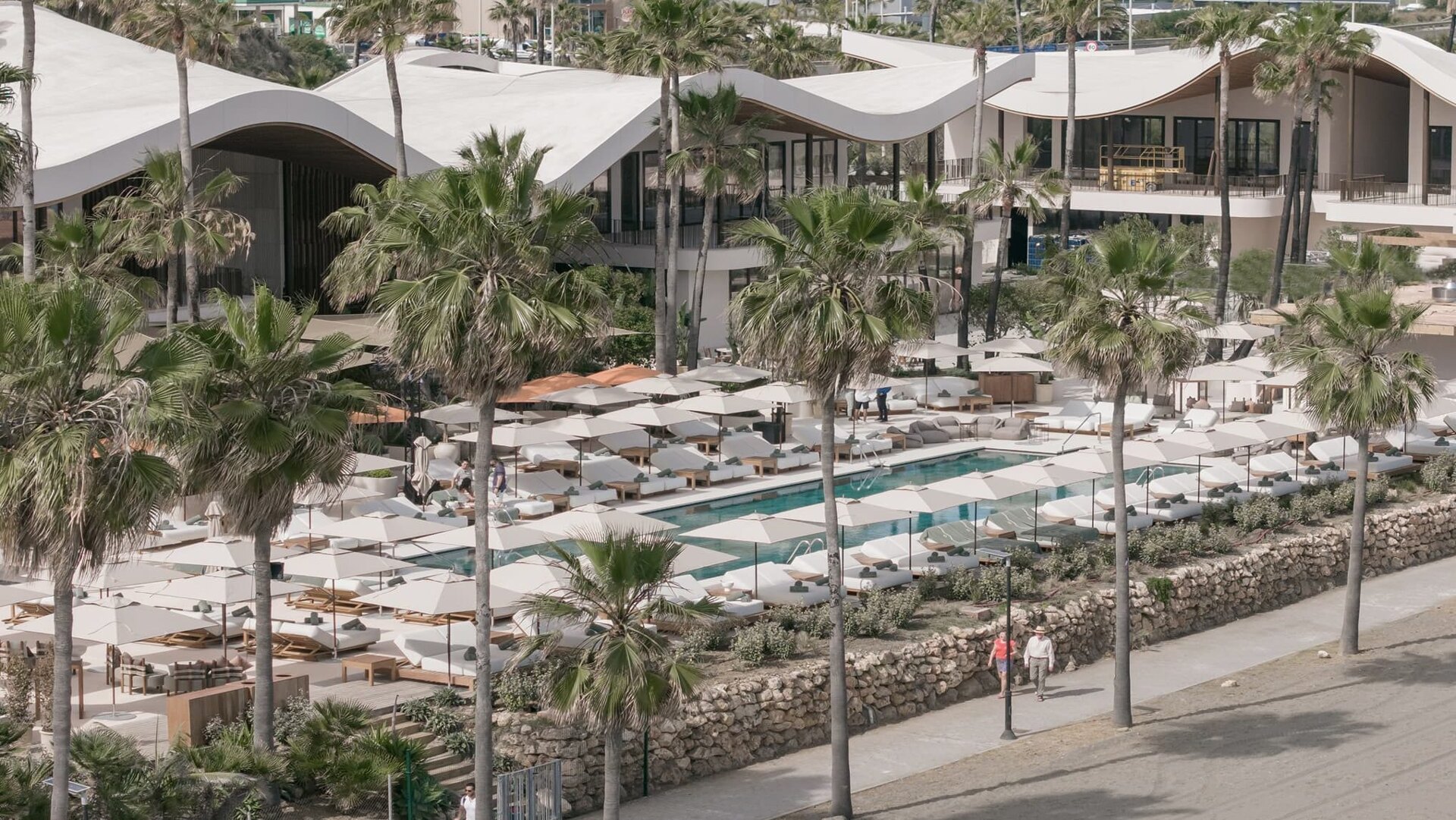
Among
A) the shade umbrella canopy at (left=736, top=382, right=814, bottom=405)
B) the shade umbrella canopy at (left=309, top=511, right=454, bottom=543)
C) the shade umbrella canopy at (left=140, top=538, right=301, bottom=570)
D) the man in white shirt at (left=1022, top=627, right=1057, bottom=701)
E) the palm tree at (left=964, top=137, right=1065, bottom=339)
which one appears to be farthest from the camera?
the palm tree at (left=964, top=137, right=1065, bottom=339)

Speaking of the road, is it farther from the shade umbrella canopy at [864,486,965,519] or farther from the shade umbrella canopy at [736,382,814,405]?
the shade umbrella canopy at [736,382,814,405]

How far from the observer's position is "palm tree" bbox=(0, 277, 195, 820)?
1521 centimetres

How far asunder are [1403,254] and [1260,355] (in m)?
5.05

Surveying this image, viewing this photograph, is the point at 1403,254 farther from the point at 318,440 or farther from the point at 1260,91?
the point at 318,440

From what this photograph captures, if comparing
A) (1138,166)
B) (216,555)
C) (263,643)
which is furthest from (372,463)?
(1138,166)

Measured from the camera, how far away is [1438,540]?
115 feet

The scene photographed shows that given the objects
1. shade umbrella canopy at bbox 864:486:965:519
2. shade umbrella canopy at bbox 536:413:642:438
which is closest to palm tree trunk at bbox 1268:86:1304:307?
shade umbrella canopy at bbox 536:413:642:438

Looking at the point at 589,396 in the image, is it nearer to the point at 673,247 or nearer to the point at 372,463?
the point at 372,463

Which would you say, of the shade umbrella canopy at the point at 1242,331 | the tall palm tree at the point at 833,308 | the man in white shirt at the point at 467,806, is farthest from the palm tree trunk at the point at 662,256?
the man in white shirt at the point at 467,806

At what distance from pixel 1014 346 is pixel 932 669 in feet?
59.5

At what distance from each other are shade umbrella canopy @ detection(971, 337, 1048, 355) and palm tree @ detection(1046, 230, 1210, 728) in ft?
58.0

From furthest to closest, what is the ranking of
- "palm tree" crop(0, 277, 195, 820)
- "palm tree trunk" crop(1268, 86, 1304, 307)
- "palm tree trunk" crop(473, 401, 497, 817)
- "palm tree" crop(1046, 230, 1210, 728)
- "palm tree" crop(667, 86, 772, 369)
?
"palm tree trunk" crop(1268, 86, 1304, 307), "palm tree" crop(667, 86, 772, 369), "palm tree" crop(1046, 230, 1210, 728), "palm tree trunk" crop(473, 401, 497, 817), "palm tree" crop(0, 277, 195, 820)

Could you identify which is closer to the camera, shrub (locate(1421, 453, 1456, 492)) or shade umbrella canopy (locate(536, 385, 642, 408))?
shrub (locate(1421, 453, 1456, 492))


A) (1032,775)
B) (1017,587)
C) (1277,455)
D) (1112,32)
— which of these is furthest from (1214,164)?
(1112,32)
